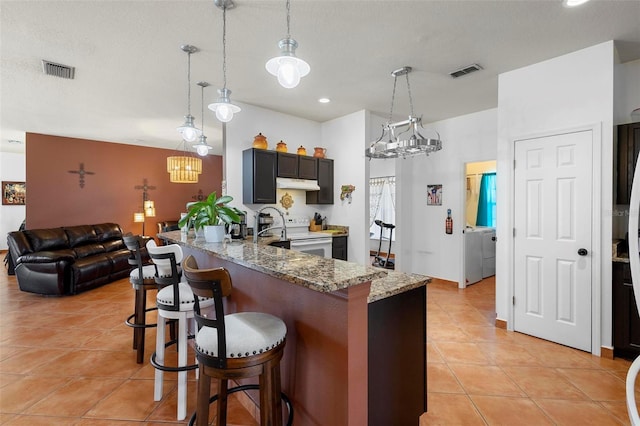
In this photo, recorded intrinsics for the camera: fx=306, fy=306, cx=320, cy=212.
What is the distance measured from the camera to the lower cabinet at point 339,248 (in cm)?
490

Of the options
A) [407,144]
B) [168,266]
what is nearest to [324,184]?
[407,144]

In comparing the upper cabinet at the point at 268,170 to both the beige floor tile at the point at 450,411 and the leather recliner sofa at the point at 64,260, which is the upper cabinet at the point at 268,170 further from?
the beige floor tile at the point at 450,411

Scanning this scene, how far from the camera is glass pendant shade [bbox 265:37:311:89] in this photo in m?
1.77

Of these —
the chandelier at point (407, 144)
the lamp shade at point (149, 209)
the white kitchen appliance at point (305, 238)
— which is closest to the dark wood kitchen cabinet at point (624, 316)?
the chandelier at point (407, 144)

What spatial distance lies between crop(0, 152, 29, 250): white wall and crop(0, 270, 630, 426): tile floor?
6.74 meters

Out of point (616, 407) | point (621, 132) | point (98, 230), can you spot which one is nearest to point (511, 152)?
point (621, 132)

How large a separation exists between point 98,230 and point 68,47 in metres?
4.21

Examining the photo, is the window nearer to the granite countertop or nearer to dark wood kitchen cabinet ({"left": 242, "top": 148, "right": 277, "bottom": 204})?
dark wood kitchen cabinet ({"left": 242, "top": 148, "right": 277, "bottom": 204})

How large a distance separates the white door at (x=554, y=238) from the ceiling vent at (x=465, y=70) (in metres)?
0.93

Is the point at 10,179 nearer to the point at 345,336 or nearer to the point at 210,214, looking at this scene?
the point at 210,214

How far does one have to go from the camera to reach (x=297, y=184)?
15.7 feet

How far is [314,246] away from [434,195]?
2.35 meters

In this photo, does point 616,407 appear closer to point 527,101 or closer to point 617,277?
point 617,277

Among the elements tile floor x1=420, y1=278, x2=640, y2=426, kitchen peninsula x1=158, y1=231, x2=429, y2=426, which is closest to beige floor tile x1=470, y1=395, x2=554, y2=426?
tile floor x1=420, y1=278, x2=640, y2=426
